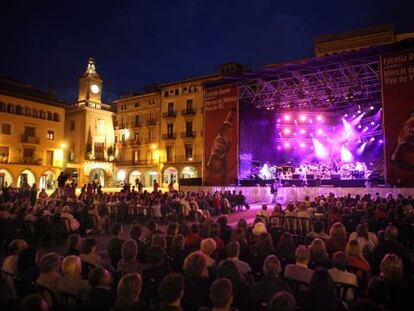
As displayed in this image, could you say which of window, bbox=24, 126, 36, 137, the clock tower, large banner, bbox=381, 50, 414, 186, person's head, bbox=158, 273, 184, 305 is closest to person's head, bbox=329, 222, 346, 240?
person's head, bbox=158, 273, 184, 305

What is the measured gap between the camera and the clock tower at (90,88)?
49.5 metres

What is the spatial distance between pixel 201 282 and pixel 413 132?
1678 cm

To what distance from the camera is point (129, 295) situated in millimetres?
3184

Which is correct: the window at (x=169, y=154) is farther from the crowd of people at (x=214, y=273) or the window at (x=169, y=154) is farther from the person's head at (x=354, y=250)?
the person's head at (x=354, y=250)

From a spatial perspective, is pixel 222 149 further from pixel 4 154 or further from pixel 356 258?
pixel 4 154

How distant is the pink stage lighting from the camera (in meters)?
27.9

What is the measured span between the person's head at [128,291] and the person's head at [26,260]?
1.93 m

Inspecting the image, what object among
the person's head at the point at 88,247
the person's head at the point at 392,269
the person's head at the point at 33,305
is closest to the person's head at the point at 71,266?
the person's head at the point at 88,247

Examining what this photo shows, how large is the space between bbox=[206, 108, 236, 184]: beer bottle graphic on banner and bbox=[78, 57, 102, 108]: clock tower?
1165 inches

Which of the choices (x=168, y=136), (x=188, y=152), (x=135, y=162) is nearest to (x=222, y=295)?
(x=188, y=152)

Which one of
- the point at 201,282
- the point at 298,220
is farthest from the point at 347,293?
the point at 298,220

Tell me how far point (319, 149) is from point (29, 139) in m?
30.0

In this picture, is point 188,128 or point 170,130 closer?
point 188,128

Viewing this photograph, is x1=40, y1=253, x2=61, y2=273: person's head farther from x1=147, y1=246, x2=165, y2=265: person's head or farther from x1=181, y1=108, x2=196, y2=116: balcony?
x1=181, y1=108, x2=196, y2=116: balcony
